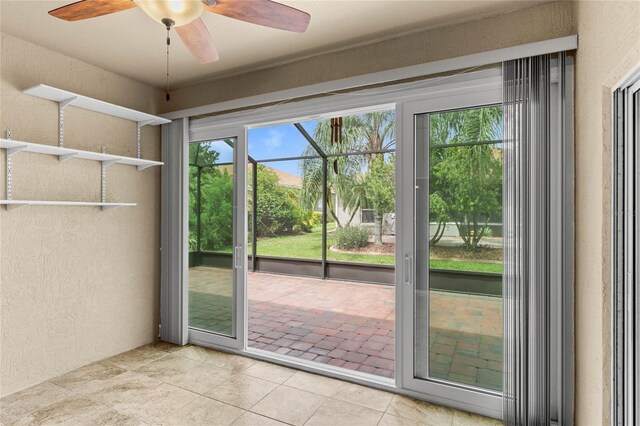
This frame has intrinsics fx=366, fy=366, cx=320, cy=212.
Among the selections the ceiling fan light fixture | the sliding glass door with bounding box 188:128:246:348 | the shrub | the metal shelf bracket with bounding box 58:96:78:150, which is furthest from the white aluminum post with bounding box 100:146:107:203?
the shrub

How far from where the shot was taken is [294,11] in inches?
64.4

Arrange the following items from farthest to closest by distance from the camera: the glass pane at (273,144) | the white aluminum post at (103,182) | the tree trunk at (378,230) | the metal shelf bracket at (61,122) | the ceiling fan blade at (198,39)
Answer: the tree trunk at (378,230)
the glass pane at (273,144)
the white aluminum post at (103,182)
the metal shelf bracket at (61,122)
the ceiling fan blade at (198,39)

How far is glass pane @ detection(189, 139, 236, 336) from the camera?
11.4 feet

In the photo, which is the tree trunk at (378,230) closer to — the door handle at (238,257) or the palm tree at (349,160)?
the palm tree at (349,160)

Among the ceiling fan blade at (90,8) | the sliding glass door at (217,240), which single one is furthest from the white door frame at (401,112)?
the ceiling fan blade at (90,8)

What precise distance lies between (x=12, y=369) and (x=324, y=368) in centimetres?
230

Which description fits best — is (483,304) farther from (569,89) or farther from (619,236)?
(569,89)

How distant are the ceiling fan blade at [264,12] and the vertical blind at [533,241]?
1.37 meters

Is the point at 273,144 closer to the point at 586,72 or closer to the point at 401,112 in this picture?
the point at 401,112

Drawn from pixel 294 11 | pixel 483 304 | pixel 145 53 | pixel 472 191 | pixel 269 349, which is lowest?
pixel 269 349

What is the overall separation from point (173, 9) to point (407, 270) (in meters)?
2.06

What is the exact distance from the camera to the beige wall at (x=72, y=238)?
268cm

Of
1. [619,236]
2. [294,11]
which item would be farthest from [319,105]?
[619,236]

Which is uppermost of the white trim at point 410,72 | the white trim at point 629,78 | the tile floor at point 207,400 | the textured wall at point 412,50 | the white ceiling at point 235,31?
the white ceiling at point 235,31
